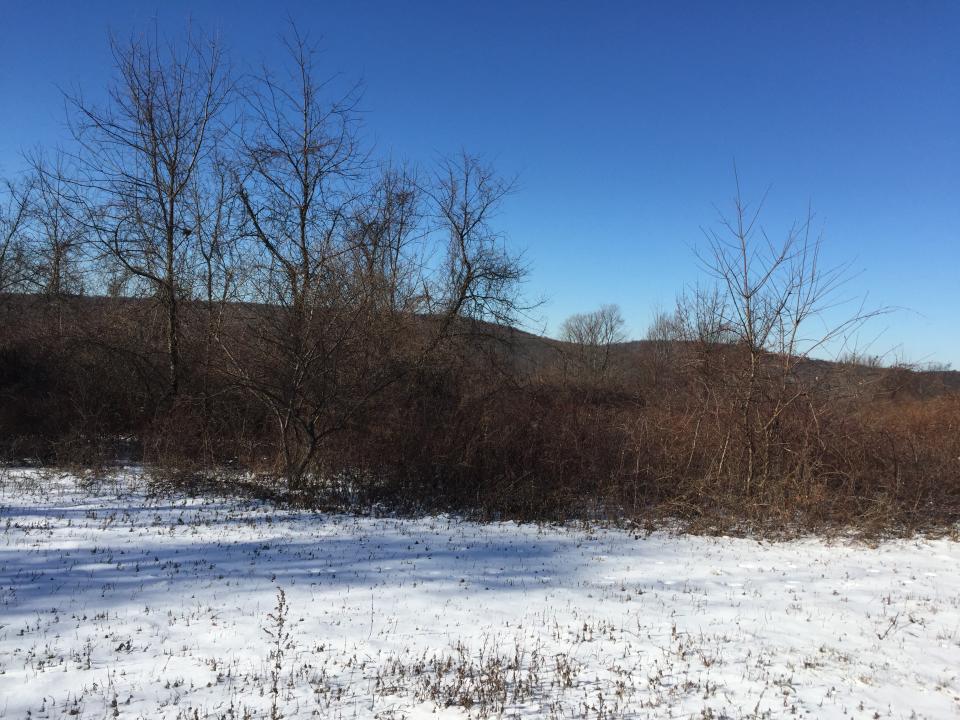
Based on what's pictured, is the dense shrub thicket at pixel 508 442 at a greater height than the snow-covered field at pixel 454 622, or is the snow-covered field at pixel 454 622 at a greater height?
the dense shrub thicket at pixel 508 442

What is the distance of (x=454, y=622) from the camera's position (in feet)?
19.2

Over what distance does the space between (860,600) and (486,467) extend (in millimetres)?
6820

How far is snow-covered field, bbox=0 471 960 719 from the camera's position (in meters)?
4.21

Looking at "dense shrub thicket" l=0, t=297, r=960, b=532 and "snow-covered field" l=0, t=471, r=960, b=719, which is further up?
"dense shrub thicket" l=0, t=297, r=960, b=532

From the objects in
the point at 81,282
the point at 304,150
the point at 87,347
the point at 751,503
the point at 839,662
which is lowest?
the point at 839,662

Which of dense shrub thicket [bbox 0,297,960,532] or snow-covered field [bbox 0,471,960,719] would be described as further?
dense shrub thicket [bbox 0,297,960,532]

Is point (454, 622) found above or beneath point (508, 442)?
beneath

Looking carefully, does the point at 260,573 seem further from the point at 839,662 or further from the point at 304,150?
the point at 304,150

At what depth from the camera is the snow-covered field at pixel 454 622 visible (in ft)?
13.8

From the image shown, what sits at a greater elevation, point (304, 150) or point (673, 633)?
point (304, 150)

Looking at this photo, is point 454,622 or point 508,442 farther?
point 508,442

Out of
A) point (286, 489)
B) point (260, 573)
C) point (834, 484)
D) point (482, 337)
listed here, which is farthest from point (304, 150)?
point (834, 484)

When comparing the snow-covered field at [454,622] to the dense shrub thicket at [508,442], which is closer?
the snow-covered field at [454,622]

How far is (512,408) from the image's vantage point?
47.1 ft
